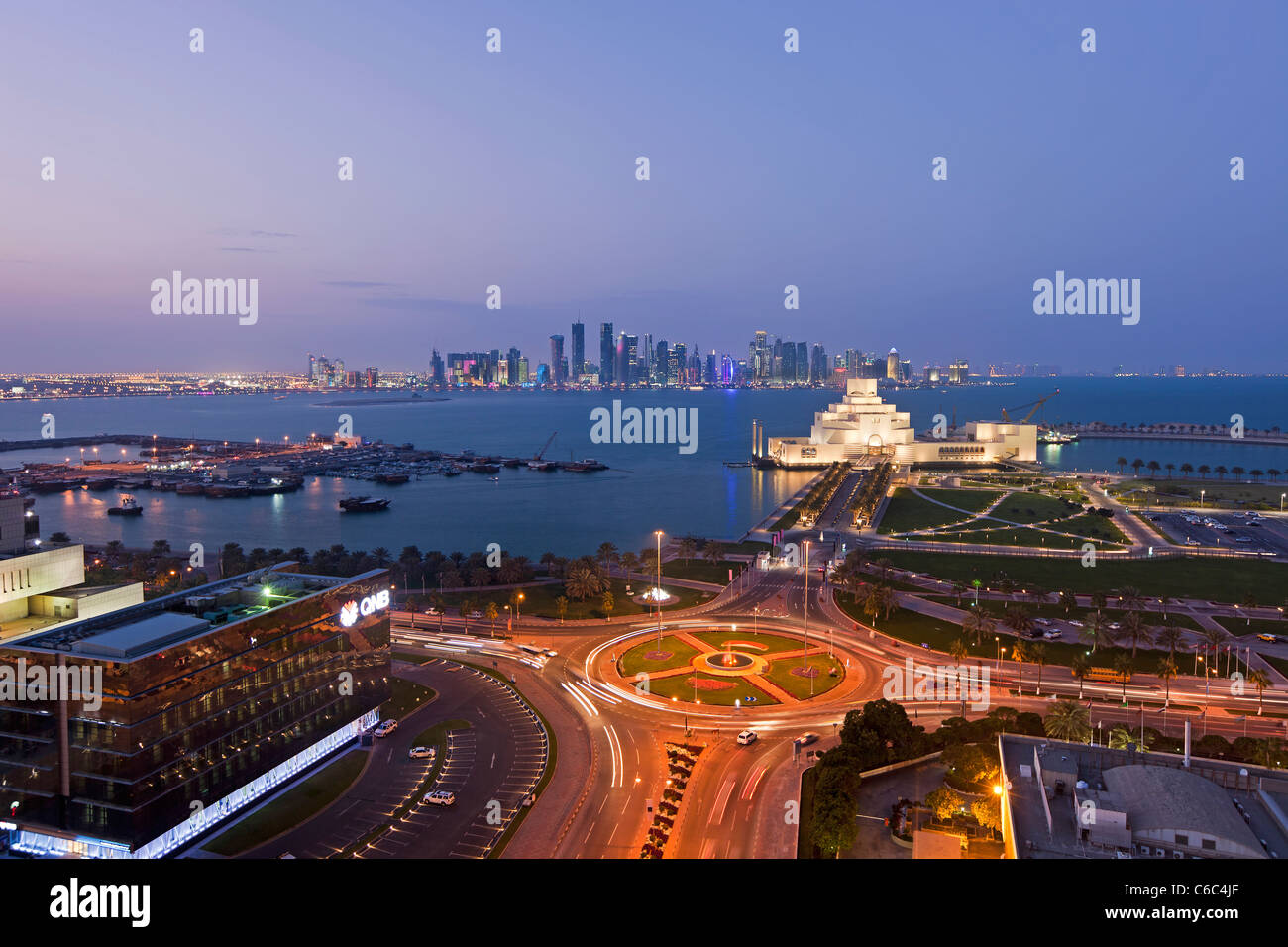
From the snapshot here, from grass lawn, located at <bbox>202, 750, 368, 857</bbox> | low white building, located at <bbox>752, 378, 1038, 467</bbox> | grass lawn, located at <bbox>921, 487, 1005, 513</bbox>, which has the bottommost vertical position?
grass lawn, located at <bbox>202, 750, 368, 857</bbox>

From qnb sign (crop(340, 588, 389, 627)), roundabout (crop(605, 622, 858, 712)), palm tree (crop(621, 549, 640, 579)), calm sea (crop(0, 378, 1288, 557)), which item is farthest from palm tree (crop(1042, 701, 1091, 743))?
calm sea (crop(0, 378, 1288, 557))

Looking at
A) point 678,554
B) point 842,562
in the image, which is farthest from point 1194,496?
point 678,554

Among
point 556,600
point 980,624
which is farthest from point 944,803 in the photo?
point 556,600

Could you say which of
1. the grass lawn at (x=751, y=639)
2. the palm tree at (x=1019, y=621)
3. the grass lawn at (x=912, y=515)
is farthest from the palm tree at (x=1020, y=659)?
the grass lawn at (x=912, y=515)

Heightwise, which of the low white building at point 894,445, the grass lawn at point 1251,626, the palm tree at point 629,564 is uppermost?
the low white building at point 894,445

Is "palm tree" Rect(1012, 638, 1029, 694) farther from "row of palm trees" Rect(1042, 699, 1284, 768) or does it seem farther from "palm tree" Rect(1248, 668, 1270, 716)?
"palm tree" Rect(1248, 668, 1270, 716)

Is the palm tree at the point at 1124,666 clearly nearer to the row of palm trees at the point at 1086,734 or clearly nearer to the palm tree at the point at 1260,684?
the palm tree at the point at 1260,684
